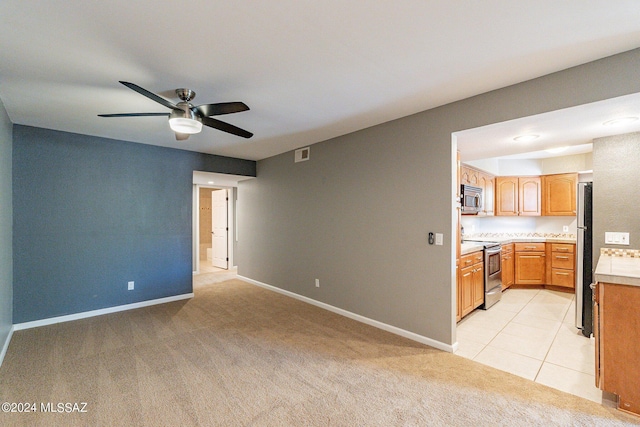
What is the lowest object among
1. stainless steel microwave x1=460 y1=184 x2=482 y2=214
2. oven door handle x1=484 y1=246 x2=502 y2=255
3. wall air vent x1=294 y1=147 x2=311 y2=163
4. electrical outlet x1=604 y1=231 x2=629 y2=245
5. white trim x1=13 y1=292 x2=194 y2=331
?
white trim x1=13 y1=292 x2=194 y2=331

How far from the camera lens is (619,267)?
7.43 ft

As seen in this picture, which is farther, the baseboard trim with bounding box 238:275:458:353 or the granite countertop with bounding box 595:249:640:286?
the baseboard trim with bounding box 238:275:458:353

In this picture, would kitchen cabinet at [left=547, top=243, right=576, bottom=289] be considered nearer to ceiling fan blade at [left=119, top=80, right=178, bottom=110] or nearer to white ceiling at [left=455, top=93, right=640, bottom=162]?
white ceiling at [left=455, top=93, right=640, bottom=162]

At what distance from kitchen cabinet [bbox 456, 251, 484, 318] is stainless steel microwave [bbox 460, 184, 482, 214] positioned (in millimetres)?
877

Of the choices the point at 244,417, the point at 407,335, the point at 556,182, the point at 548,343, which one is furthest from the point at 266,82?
the point at 556,182

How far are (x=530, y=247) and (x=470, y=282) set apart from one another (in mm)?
2588

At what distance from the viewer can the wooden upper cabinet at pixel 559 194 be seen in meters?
5.08

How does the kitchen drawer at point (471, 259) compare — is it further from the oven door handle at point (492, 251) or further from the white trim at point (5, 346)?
the white trim at point (5, 346)

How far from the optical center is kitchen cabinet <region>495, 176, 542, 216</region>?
545cm

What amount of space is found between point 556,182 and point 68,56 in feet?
23.4

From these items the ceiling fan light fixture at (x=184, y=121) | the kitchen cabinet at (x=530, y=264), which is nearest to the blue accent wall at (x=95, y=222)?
the ceiling fan light fixture at (x=184, y=121)

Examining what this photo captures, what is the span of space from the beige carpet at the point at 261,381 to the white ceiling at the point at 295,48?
2.54 metres

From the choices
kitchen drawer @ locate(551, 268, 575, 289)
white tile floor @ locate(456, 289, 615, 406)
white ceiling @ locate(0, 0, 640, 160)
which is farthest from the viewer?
kitchen drawer @ locate(551, 268, 575, 289)

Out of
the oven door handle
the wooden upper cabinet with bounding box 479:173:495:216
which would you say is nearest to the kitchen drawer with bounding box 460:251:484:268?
the oven door handle
